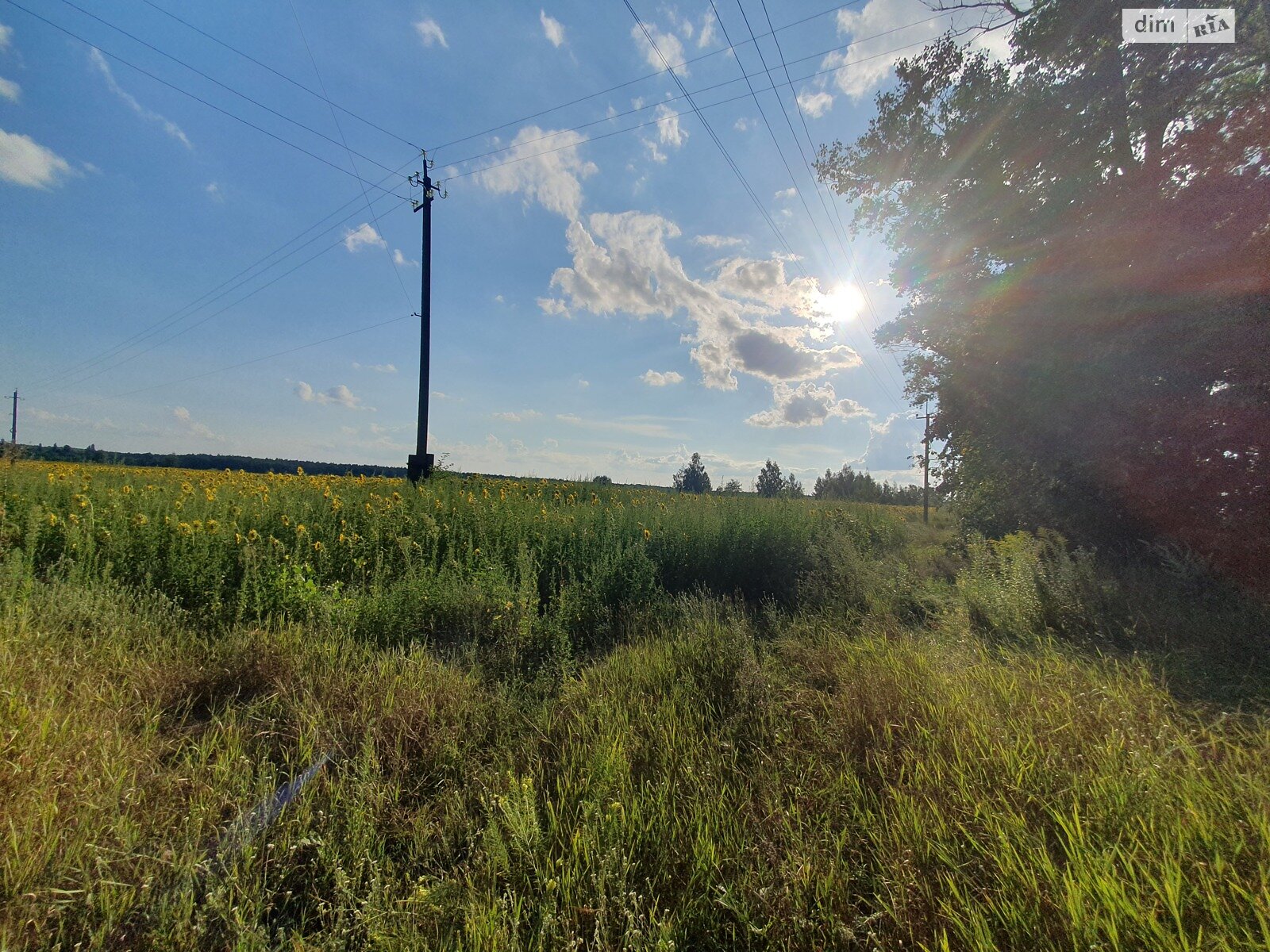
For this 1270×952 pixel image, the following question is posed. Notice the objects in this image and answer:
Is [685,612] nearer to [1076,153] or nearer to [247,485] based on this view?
[247,485]

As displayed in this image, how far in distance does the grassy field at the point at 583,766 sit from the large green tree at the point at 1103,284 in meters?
2.47

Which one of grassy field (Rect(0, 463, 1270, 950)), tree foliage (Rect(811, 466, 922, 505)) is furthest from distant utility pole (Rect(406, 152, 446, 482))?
tree foliage (Rect(811, 466, 922, 505))

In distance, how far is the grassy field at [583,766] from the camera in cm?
149

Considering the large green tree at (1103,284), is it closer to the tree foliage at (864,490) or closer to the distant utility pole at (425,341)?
the distant utility pole at (425,341)

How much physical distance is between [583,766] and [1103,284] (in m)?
8.86

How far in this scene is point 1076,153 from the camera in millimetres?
7594

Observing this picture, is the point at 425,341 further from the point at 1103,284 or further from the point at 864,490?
the point at 864,490

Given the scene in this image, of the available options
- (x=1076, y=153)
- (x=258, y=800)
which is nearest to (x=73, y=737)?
(x=258, y=800)

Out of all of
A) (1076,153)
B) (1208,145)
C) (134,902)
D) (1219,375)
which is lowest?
(134,902)

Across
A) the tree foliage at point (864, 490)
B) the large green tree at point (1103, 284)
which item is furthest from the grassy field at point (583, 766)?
the tree foliage at point (864, 490)

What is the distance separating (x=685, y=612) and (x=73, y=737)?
149 inches

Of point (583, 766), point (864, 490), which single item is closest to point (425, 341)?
point (583, 766)

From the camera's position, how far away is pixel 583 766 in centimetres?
229

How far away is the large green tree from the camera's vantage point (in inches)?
223
